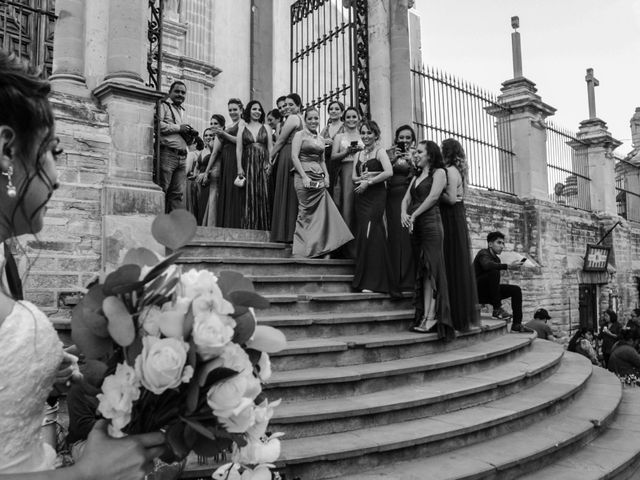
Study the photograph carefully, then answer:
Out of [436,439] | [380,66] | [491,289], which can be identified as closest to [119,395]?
[436,439]

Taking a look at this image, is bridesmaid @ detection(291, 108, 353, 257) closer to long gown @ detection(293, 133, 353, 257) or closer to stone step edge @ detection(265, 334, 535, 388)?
long gown @ detection(293, 133, 353, 257)

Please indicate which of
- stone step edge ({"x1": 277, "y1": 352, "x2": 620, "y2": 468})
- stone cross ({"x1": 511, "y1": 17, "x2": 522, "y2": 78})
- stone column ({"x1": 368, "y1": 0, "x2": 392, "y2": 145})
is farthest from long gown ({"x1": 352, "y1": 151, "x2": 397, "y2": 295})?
stone cross ({"x1": 511, "y1": 17, "x2": 522, "y2": 78})

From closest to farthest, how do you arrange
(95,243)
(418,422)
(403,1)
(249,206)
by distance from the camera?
(418,422), (95,243), (249,206), (403,1)

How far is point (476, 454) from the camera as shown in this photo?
12.0 ft

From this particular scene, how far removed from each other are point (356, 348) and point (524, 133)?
1058 centimetres

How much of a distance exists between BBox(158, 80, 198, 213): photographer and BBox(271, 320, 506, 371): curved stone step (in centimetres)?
318

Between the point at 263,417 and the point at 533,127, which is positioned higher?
the point at 533,127

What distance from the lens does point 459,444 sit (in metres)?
3.78

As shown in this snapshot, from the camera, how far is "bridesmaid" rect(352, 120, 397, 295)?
603 cm

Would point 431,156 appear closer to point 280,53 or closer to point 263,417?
point 263,417

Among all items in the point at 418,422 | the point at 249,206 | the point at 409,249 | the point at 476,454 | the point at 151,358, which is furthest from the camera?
the point at 249,206

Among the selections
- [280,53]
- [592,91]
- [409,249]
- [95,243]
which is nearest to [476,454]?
[409,249]

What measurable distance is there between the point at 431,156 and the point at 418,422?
9.62ft

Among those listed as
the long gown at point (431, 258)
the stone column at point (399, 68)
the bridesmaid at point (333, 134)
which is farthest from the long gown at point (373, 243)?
the stone column at point (399, 68)
